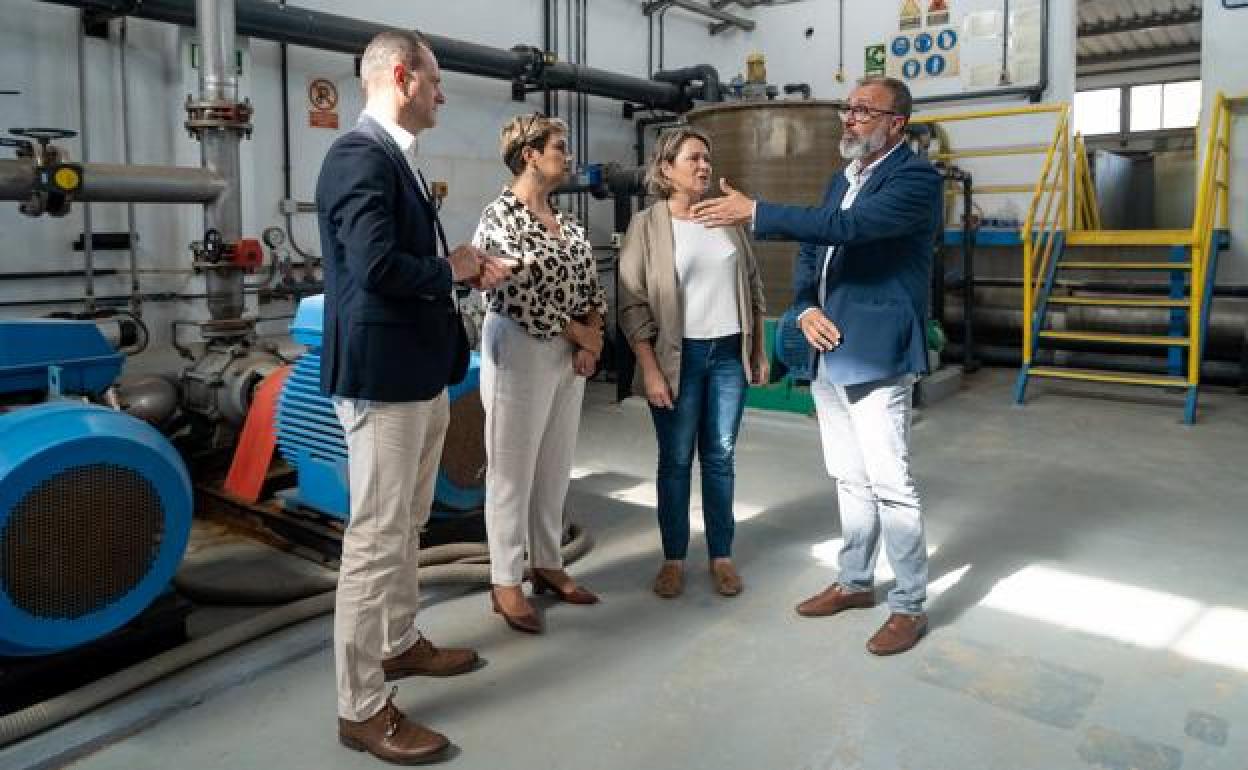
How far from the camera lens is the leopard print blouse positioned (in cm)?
264

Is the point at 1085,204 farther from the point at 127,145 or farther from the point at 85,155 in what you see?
the point at 85,155

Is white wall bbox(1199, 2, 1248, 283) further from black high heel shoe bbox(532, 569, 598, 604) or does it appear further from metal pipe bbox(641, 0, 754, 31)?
black high heel shoe bbox(532, 569, 598, 604)

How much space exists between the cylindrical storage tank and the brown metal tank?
491 centimetres

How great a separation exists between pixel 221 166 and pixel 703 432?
2582 millimetres

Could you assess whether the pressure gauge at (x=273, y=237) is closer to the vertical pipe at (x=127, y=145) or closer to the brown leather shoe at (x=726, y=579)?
the vertical pipe at (x=127, y=145)

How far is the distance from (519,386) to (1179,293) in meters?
5.37

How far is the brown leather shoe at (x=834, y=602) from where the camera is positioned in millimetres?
2928

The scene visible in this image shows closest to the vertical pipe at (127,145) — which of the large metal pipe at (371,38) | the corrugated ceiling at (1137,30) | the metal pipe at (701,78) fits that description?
the large metal pipe at (371,38)

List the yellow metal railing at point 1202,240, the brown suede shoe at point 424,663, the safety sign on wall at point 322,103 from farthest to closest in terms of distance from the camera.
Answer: the safety sign on wall at point 322,103 → the yellow metal railing at point 1202,240 → the brown suede shoe at point 424,663

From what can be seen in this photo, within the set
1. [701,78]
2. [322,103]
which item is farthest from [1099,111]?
[322,103]

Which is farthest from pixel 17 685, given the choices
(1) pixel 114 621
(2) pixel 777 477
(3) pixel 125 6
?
(3) pixel 125 6

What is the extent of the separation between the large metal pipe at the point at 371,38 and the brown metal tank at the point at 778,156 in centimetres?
113

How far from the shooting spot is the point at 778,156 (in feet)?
21.9

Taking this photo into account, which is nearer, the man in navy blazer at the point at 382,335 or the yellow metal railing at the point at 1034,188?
the man in navy blazer at the point at 382,335
